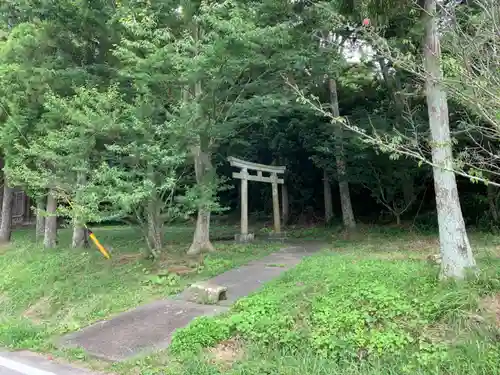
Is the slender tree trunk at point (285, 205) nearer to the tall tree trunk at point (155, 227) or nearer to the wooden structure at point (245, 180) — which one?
the wooden structure at point (245, 180)

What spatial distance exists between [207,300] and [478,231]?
955 centimetres

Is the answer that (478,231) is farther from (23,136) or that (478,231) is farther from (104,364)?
(23,136)

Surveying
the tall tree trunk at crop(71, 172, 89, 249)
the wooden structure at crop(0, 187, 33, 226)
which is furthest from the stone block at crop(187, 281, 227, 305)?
the wooden structure at crop(0, 187, 33, 226)

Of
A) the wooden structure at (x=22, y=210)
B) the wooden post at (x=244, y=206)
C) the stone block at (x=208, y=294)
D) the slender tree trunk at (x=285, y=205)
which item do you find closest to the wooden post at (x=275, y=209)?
the wooden post at (x=244, y=206)

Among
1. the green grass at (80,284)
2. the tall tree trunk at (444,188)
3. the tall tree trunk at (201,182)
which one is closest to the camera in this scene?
the tall tree trunk at (444,188)

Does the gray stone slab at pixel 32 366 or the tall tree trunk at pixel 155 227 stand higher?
the tall tree trunk at pixel 155 227

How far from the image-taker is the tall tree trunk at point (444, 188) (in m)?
5.59

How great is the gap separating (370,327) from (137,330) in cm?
318

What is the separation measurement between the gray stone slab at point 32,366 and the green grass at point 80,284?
0.30m

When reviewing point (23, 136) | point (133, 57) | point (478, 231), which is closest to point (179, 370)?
point (133, 57)

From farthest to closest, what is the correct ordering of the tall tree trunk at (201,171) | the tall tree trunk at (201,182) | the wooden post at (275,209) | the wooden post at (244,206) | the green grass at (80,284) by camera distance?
1. the wooden post at (275,209)
2. the wooden post at (244,206)
3. the tall tree trunk at (201,182)
4. the tall tree trunk at (201,171)
5. the green grass at (80,284)

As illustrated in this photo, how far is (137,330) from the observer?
6.05 metres

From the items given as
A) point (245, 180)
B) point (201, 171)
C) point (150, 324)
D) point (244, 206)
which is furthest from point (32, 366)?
point (245, 180)

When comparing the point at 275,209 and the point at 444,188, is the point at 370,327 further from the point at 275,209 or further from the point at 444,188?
the point at 275,209
